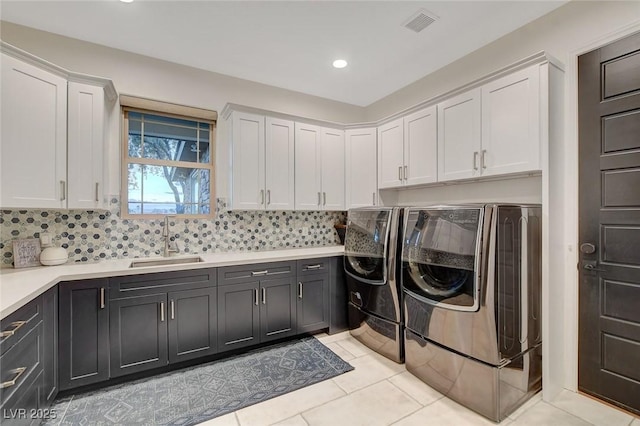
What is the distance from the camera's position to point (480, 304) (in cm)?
189

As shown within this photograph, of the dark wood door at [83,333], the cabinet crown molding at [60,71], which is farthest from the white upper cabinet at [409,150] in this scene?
the dark wood door at [83,333]

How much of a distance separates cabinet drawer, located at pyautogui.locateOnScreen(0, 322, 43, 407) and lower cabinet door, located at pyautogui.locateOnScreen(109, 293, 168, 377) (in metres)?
0.49

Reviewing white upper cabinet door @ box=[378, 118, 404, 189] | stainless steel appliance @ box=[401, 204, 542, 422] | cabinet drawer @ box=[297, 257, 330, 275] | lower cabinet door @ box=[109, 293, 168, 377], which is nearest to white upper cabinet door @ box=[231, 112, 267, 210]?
cabinet drawer @ box=[297, 257, 330, 275]

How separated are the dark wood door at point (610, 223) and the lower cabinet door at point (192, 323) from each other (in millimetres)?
2854

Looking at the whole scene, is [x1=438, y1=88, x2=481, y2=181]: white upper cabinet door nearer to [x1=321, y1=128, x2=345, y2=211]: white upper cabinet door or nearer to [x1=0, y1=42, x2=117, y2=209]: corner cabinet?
[x1=321, y1=128, x2=345, y2=211]: white upper cabinet door

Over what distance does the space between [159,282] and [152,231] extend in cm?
74

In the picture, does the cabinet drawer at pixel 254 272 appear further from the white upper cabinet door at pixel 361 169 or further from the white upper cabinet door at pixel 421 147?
the white upper cabinet door at pixel 421 147

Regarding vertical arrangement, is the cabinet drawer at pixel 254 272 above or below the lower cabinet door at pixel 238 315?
above

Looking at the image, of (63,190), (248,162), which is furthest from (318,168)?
(63,190)

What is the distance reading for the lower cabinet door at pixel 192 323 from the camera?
2398 mm

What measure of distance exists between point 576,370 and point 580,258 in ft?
2.68

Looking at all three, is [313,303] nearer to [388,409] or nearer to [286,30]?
[388,409]

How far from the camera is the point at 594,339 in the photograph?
2045 millimetres

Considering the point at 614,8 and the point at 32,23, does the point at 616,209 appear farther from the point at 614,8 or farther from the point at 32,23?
the point at 32,23
